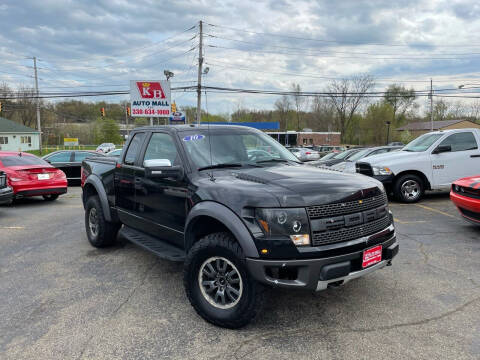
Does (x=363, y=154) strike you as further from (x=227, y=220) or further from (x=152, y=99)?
(x=152, y=99)

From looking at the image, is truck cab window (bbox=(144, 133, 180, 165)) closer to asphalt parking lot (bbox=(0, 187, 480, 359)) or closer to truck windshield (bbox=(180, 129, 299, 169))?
truck windshield (bbox=(180, 129, 299, 169))

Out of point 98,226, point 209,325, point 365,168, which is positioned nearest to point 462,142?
point 365,168

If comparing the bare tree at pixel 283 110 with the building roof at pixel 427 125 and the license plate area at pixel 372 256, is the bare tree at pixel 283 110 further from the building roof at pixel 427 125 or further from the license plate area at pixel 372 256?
the license plate area at pixel 372 256

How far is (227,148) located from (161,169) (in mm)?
793

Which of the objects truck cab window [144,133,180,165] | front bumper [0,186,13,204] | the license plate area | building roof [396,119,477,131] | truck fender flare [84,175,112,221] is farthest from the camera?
building roof [396,119,477,131]

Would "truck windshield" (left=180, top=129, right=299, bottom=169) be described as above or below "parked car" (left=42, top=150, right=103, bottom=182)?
above

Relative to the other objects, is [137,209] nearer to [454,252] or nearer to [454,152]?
[454,252]

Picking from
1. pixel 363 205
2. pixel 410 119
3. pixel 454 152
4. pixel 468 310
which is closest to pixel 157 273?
pixel 363 205

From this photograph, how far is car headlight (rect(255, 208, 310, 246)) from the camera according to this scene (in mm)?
2801

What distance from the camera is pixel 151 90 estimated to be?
25797 mm

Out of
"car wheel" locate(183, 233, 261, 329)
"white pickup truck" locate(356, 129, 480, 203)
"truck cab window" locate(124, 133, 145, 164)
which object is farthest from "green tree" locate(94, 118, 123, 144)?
Answer: "car wheel" locate(183, 233, 261, 329)

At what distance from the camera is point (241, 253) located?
2908 mm

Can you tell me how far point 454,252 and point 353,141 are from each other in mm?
74450

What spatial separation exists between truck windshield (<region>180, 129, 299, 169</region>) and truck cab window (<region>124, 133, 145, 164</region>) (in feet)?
3.27
